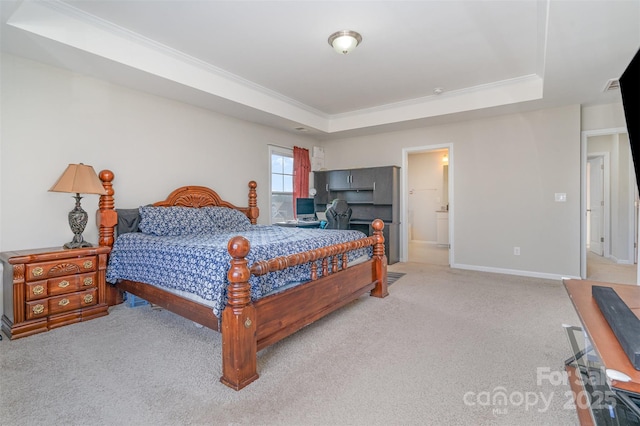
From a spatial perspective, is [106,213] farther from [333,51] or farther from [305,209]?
[305,209]

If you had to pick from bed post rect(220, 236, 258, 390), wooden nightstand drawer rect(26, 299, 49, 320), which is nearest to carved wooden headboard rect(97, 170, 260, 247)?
wooden nightstand drawer rect(26, 299, 49, 320)

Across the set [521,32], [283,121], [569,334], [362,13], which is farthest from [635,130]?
[283,121]

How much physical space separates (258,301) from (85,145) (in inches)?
103

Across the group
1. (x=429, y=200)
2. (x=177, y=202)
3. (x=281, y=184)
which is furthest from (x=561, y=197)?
(x=177, y=202)

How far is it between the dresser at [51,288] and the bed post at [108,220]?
0.19 m

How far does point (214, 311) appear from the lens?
1906mm

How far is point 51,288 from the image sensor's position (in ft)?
8.50

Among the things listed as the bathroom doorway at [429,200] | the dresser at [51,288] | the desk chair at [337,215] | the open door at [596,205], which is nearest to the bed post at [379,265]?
the desk chair at [337,215]

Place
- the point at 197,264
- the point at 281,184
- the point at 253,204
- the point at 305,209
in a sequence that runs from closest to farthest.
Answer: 1. the point at 197,264
2. the point at 253,204
3. the point at 281,184
4. the point at 305,209

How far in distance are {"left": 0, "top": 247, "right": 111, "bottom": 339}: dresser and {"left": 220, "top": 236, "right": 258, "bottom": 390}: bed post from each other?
71.8 inches

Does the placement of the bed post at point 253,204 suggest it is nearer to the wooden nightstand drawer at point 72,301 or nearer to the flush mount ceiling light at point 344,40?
the wooden nightstand drawer at point 72,301

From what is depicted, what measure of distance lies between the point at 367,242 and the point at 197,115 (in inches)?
111

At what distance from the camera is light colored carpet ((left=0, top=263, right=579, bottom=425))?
61.4 inches

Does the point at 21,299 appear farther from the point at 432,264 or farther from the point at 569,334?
the point at 432,264
